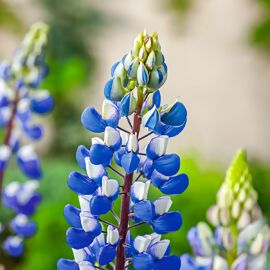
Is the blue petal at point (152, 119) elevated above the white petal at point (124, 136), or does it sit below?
above

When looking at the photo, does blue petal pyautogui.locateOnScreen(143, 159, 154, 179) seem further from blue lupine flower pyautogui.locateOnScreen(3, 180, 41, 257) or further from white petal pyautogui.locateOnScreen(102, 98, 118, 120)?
blue lupine flower pyautogui.locateOnScreen(3, 180, 41, 257)

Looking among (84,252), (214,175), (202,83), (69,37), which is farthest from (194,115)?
(84,252)

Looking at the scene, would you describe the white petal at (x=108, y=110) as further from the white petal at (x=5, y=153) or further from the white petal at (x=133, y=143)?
the white petal at (x=5, y=153)

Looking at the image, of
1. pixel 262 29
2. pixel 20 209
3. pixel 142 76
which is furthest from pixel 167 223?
pixel 262 29

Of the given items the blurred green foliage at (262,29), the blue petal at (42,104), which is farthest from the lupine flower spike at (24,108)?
the blurred green foliage at (262,29)

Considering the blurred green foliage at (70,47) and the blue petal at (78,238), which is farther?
the blurred green foliage at (70,47)

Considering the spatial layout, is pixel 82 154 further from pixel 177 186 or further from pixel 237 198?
pixel 237 198
